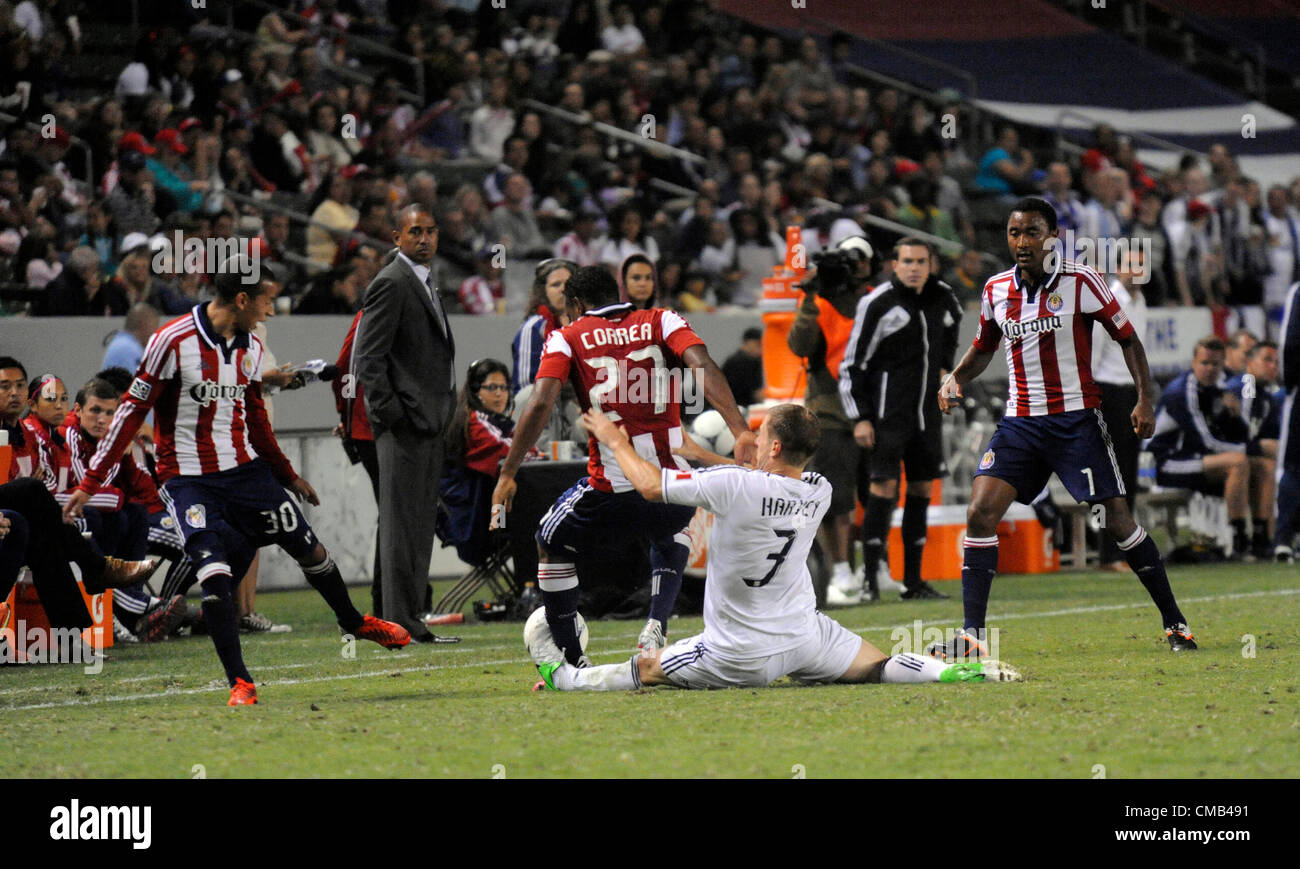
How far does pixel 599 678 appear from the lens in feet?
25.4

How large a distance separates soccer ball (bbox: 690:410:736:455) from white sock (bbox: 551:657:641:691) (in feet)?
14.8

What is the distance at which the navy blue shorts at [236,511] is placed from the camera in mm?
8055

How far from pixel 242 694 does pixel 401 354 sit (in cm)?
327

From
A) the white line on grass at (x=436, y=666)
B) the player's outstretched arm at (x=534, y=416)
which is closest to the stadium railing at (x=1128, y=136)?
the white line on grass at (x=436, y=666)

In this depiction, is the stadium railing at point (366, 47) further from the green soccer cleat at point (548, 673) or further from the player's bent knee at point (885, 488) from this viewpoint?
the green soccer cleat at point (548, 673)

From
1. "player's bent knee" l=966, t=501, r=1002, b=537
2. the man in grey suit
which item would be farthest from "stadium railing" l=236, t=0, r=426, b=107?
"player's bent knee" l=966, t=501, r=1002, b=537

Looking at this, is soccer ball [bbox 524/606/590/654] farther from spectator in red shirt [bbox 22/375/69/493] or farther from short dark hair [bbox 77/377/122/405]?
short dark hair [bbox 77/377/122/405]

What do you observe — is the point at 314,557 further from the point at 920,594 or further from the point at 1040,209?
the point at 920,594

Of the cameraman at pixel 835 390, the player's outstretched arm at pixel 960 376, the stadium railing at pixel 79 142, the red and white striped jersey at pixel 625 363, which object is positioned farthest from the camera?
the stadium railing at pixel 79 142

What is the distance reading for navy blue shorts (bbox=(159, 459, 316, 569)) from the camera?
8055 millimetres

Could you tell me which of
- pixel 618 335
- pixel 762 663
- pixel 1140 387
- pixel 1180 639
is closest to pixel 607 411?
pixel 618 335

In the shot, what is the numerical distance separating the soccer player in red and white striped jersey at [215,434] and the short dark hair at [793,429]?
234 centimetres

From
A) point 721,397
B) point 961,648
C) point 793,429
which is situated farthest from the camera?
point 961,648
